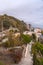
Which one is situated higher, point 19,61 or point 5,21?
point 5,21

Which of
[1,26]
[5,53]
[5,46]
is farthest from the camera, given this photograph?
[1,26]

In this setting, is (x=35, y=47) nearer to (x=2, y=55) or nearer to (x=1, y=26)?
(x=2, y=55)

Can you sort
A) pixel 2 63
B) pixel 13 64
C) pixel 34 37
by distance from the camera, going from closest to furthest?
1. pixel 2 63
2. pixel 13 64
3. pixel 34 37

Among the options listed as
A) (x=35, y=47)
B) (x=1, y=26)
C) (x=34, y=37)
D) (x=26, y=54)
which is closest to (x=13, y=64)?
(x=26, y=54)

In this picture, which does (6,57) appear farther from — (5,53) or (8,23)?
(8,23)

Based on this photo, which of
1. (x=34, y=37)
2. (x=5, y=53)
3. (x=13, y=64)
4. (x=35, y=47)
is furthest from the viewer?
(x=34, y=37)

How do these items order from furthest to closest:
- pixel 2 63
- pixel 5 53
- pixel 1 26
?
pixel 1 26 → pixel 5 53 → pixel 2 63

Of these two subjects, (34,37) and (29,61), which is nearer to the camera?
(29,61)

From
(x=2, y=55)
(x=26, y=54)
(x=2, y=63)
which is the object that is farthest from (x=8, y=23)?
(x=2, y=63)

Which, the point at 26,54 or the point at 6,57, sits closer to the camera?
the point at 6,57
